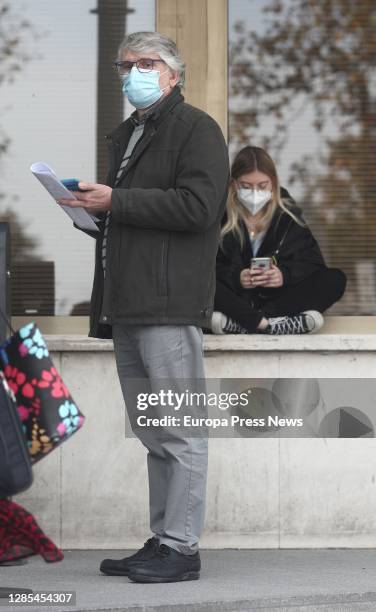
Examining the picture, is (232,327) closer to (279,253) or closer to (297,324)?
(297,324)

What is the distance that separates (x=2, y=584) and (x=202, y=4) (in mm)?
3243

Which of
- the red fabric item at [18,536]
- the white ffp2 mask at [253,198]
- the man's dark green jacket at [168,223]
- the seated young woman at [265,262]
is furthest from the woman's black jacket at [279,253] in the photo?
the red fabric item at [18,536]

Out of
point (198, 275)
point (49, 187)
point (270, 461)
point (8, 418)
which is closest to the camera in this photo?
point (8, 418)

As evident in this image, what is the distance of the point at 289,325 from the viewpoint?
22.8ft

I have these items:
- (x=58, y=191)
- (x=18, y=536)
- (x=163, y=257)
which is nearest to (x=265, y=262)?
(x=163, y=257)

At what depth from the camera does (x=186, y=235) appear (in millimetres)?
5527

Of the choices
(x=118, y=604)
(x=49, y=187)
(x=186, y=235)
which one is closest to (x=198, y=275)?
(x=186, y=235)

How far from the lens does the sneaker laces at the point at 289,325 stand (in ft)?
22.7

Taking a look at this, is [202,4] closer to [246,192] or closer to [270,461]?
[246,192]

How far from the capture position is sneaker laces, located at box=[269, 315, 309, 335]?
272 inches

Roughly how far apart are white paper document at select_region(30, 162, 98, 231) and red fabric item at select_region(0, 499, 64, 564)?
1170 millimetres

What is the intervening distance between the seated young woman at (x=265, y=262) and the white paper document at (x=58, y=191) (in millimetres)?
1527

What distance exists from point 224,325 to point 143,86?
1.67m

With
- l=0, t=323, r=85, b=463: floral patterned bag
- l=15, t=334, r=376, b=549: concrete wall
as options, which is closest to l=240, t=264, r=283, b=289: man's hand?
l=15, t=334, r=376, b=549: concrete wall
